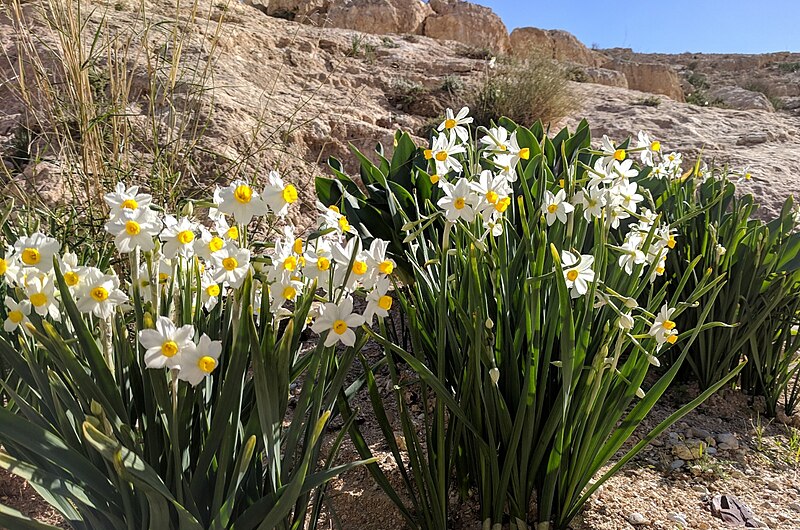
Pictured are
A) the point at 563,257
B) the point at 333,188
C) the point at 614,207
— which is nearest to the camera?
the point at 563,257


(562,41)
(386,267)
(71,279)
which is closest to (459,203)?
(386,267)

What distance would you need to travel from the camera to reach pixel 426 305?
4.99ft

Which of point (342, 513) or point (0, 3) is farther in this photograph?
point (0, 3)

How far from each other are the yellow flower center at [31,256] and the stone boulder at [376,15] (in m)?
14.6

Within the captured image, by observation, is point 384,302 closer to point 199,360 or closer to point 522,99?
point 199,360

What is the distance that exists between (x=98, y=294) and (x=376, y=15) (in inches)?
620

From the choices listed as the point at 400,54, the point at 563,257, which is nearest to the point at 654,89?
the point at 400,54

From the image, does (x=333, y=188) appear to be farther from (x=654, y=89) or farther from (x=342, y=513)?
(x=654, y=89)

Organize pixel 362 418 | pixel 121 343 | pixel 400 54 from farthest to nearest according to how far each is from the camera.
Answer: pixel 400 54, pixel 362 418, pixel 121 343

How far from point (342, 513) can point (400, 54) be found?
689 cm

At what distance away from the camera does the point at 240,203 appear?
962mm

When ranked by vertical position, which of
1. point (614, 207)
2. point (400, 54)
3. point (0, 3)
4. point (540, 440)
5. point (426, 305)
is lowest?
point (540, 440)

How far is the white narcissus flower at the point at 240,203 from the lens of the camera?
3.12 feet

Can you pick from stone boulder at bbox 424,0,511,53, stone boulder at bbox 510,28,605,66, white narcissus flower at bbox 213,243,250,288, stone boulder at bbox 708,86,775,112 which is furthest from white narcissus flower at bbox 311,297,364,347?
stone boulder at bbox 510,28,605,66
